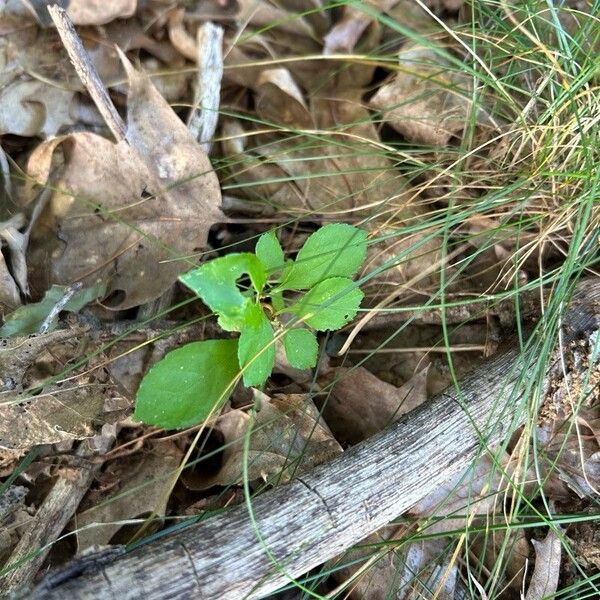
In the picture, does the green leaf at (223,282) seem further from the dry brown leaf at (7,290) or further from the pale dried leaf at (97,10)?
the pale dried leaf at (97,10)

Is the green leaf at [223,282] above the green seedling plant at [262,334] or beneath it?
above

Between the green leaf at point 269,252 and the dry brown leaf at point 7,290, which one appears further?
the dry brown leaf at point 7,290

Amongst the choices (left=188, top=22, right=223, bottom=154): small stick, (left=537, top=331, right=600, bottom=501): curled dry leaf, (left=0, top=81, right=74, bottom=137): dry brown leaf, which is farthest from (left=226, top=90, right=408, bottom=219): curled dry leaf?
(left=537, top=331, right=600, bottom=501): curled dry leaf

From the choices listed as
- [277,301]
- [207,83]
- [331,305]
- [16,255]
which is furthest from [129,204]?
[331,305]

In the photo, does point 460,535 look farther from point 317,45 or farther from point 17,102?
point 17,102

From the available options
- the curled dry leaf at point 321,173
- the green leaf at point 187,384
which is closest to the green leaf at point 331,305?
the green leaf at point 187,384

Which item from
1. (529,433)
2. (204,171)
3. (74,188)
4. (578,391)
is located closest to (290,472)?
(529,433)
